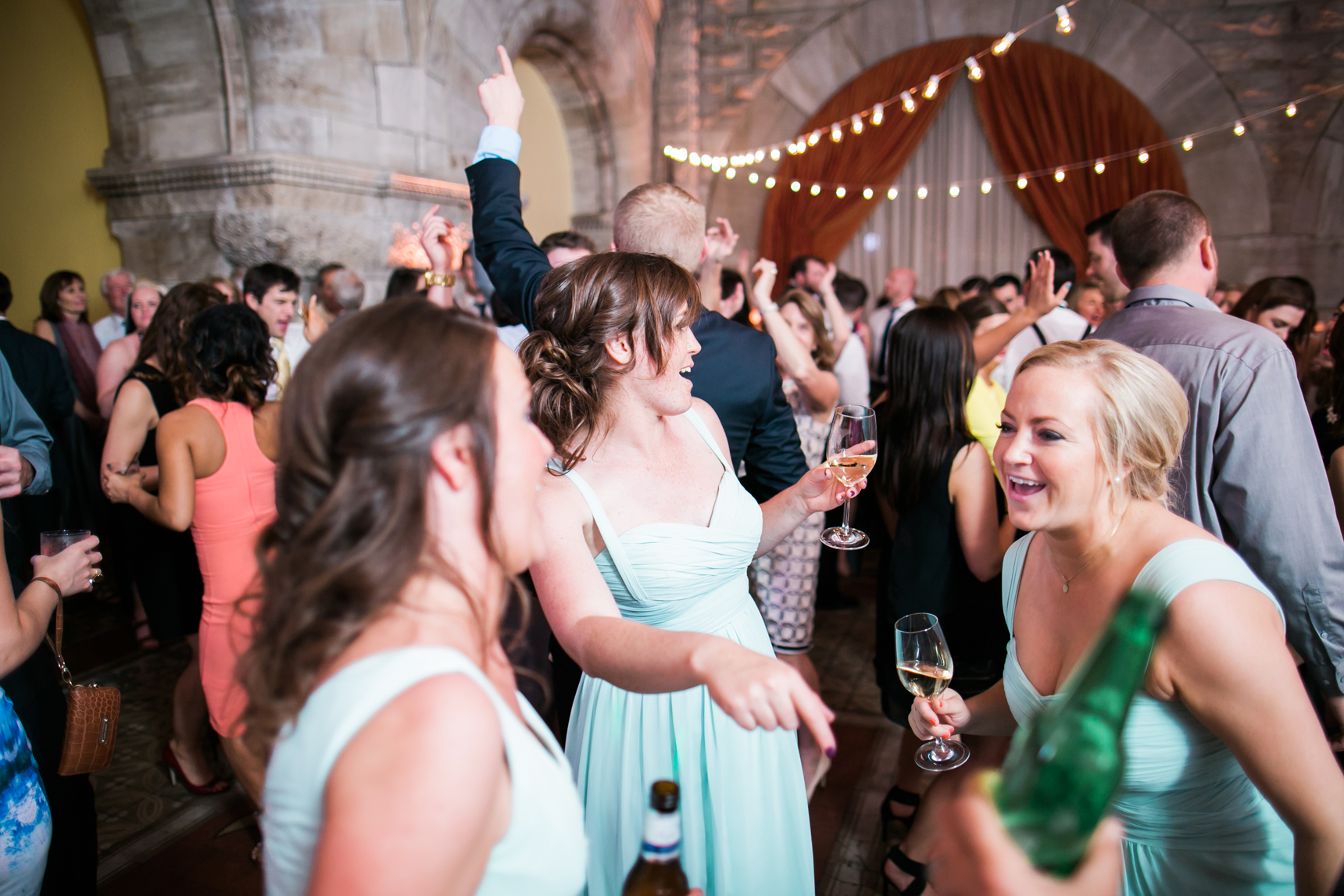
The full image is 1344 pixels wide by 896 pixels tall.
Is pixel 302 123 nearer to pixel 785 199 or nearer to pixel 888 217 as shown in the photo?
pixel 785 199

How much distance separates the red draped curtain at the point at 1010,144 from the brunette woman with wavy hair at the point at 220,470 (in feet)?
22.5

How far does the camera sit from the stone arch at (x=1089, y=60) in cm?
694

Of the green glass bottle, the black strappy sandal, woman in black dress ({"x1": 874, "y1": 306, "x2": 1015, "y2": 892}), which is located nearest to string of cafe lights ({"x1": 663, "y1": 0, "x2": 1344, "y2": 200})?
woman in black dress ({"x1": 874, "y1": 306, "x2": 1015, "y2": 892})

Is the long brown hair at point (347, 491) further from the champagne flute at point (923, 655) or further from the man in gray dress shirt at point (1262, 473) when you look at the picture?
the man in gray dress shirt at point (1262, 473)

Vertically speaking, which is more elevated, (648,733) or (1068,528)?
(1068,528)

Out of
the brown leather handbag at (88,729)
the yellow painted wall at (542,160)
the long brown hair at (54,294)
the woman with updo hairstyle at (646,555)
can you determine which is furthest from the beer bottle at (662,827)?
the yellow painted wall at (542,160)

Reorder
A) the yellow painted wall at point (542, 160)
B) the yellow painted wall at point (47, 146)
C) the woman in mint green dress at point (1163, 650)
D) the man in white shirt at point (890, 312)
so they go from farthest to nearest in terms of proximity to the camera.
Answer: the yellow painted wall at point (542, 160)
the man in white shirt at point (890, 312)
the yellow painted wall at point (47, 146)
the woman in mint green dress at point (1163, 650)

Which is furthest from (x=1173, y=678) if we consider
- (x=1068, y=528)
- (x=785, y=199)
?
(x=785, y=199)

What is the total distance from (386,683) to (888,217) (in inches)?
356

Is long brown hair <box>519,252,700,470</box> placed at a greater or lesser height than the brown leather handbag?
greater

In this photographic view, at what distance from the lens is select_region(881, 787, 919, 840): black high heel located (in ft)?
7.93

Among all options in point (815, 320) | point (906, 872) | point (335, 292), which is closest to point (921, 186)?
point (815, 320)

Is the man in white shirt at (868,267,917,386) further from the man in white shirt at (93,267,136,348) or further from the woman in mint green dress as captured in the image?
the man in white shirt at (93,267,136,348)

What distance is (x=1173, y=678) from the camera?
Answer: 1132mm
